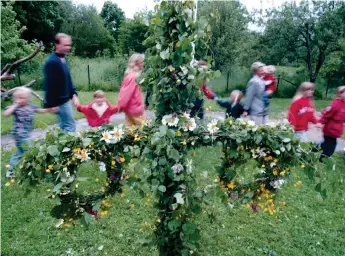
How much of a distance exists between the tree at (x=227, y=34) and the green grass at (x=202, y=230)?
1105cm

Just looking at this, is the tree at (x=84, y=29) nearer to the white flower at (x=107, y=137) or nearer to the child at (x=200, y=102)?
the child at (x=200, y=102)

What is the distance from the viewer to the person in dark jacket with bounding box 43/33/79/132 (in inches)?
148

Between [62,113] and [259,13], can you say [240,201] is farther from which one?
[259,13]

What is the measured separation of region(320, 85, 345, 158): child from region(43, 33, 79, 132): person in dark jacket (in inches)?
142

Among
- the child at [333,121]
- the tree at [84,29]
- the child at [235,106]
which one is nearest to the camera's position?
the child at [333,121]

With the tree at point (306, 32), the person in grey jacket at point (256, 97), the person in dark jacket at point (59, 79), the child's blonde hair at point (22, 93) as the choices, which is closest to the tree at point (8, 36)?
the child's blonde hair at point (22, 93)

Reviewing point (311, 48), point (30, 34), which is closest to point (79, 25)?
point (30, 34)

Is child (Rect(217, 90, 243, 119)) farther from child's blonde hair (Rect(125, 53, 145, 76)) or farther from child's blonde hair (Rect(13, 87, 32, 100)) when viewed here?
child's blonde hair (Rect(13, 87, 32, 100))

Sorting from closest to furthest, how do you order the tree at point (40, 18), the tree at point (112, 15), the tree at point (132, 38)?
the tree at point (40, 18) < the tree at point (132, 38) < the tree at point (112, 15)

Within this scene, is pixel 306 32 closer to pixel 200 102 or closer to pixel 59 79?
pixel 200 102

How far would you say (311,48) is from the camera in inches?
534

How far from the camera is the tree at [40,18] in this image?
18750 mm

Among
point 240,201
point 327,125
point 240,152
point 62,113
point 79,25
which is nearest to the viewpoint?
point 240,152

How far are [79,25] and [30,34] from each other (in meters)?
5.65
